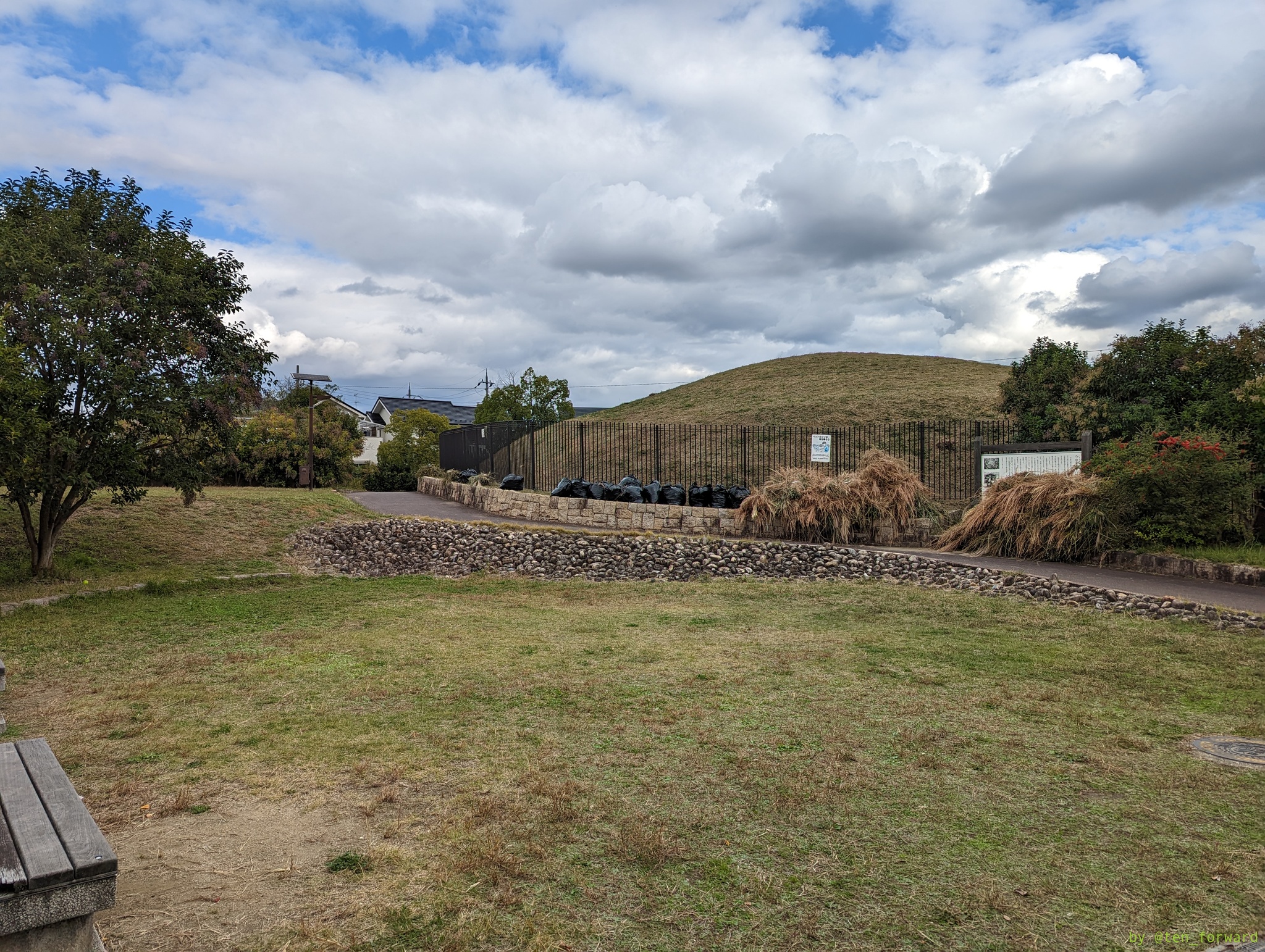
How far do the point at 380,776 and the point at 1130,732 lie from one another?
164 inches

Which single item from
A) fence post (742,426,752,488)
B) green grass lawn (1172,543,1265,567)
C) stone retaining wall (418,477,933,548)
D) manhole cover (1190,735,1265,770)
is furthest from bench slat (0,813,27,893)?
fence post (742,426,752,488)

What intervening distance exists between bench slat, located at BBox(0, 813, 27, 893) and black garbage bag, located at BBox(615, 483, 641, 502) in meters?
15.0

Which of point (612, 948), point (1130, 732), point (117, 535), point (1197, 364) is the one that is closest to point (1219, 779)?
point (1130, 732)

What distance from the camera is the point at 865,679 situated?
5.88 meters

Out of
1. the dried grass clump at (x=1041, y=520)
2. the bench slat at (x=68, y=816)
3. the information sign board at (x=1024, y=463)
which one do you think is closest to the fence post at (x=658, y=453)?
the information sign board at (x=1024, y=463)

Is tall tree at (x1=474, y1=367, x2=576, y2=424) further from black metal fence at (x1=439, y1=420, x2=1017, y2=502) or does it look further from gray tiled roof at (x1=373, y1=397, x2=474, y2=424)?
gray tiled roof at (x1=373, y1=397, x2=474, y2=424)

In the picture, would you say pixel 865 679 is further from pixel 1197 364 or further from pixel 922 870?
pixel 1197 364

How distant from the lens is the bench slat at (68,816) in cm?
212

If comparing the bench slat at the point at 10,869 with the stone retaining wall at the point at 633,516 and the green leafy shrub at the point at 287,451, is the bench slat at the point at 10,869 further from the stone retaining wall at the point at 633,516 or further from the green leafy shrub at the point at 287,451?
the green leafy shrub at the point at 287,451

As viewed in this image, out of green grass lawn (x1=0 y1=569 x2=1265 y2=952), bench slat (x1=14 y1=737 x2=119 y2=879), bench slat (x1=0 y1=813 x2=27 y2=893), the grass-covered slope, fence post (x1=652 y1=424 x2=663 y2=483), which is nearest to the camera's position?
bench slat (x1=0 y1=813 x2=27 y2=893)

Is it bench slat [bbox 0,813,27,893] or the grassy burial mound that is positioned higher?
the grassy burial mound

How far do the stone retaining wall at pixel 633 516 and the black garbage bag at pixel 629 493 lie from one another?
383mm

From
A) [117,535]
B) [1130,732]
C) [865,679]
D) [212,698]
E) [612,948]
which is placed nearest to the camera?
[612,948]

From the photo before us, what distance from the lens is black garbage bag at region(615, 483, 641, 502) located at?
1716 cm
